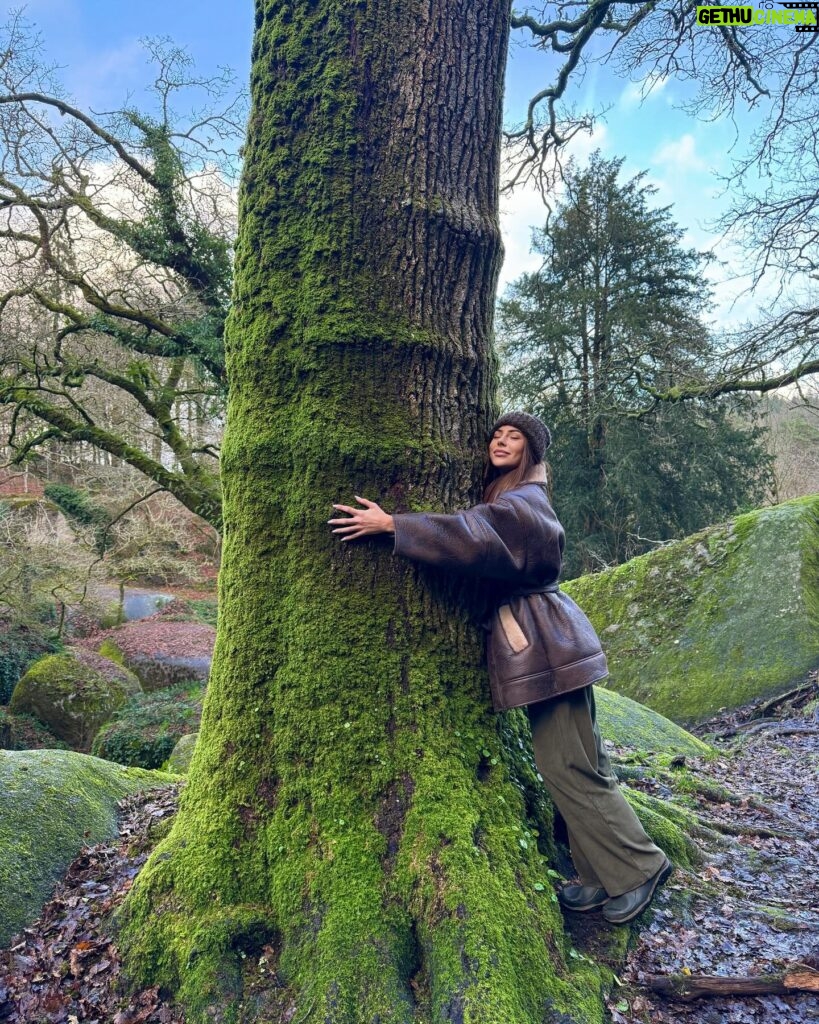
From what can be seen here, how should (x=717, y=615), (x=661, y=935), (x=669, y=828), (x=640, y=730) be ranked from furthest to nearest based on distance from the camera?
(x=717, y=615) → (x=640, y=730) → (x=669, y=828) → (x=661, y=935)

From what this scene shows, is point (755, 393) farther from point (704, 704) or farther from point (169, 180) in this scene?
point (169, 180)

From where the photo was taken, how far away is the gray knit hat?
325 centimetres

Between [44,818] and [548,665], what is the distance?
2697 millimetres

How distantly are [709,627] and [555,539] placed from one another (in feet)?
22.3

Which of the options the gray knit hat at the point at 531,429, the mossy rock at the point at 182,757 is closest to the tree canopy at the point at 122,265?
the mossy rock at the point at 182,757

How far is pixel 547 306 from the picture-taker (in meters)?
20.1

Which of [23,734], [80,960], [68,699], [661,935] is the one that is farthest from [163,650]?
[661,935]

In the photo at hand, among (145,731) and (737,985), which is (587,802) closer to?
(737,985)

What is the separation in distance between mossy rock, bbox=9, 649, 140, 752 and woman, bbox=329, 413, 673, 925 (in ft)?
45.5

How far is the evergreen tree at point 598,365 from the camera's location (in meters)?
17.8

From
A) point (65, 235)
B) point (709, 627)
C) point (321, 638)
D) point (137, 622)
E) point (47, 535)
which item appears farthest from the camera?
point (137, 622)

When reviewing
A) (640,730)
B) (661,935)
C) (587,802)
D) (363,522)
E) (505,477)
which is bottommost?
(640,730)

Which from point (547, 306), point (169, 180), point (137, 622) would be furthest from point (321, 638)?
point (137, 622)

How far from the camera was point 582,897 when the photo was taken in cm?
296
